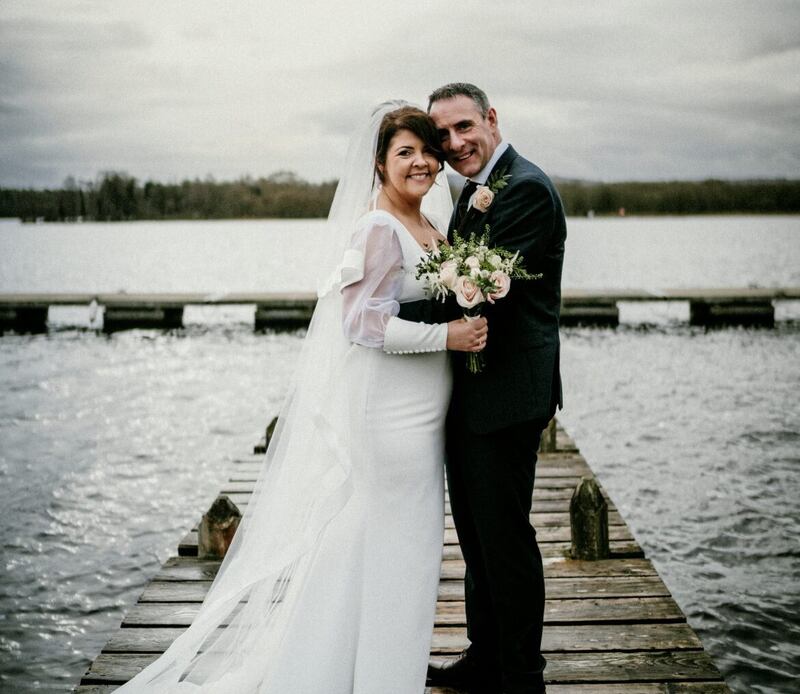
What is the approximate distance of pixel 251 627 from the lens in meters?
3.31

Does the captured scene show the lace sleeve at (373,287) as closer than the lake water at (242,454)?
Yes

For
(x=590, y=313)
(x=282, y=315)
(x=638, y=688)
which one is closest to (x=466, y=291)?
(x=638, y=688)

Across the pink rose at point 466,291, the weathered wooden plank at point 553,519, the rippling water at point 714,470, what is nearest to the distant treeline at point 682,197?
the rippling water at point 714,470

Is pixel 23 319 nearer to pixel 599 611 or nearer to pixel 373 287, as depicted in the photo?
pixel 599 611

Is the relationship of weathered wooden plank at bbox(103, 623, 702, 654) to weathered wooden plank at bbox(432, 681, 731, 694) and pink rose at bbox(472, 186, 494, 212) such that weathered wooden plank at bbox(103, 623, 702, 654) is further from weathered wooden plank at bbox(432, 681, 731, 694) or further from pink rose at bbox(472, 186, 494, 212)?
pink rose at bbox(472, 186, 494, 212)

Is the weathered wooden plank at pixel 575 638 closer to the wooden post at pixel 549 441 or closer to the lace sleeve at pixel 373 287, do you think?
the lace sleeve at pixel 373 287

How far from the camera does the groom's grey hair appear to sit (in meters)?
3.13

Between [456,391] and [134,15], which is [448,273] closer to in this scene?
[456,391]

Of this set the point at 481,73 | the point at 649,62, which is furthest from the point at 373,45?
the point at 649,62

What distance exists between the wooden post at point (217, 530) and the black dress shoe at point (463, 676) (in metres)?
1.85

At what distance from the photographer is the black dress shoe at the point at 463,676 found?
131 inches

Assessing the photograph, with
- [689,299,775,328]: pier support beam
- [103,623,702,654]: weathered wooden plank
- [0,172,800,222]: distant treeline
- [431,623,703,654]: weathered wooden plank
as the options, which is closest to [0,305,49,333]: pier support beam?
[689,299,775,328]: pier support beam

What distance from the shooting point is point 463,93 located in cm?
313

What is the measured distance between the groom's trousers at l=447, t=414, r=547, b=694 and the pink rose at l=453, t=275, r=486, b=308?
544 millimetres
